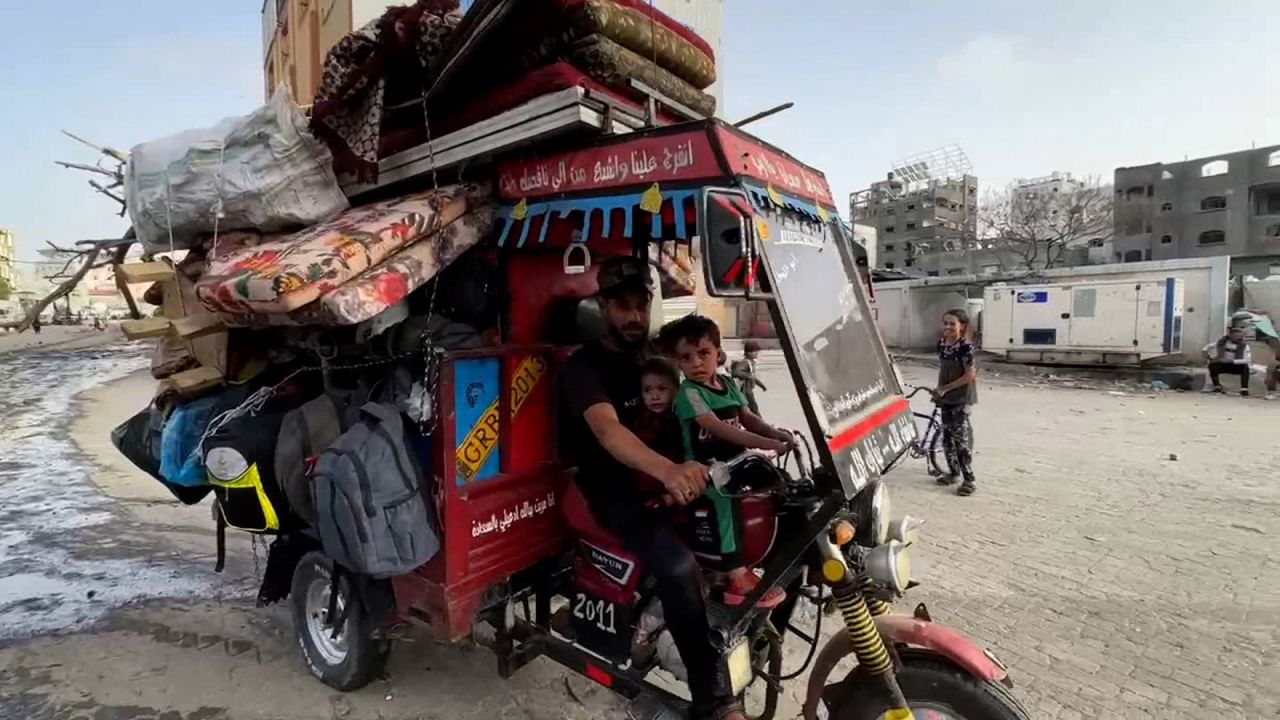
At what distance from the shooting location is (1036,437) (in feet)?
32.8

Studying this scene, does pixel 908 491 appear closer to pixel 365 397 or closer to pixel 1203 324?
pixel 365 397

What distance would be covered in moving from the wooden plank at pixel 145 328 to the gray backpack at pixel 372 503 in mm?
1041

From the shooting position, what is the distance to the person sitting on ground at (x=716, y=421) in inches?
99.4

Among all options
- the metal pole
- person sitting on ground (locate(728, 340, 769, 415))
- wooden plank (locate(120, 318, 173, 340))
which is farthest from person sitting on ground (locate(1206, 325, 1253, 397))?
wooden plank (locate(120, 318, 173, 340))

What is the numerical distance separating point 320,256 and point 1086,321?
63.5 feet

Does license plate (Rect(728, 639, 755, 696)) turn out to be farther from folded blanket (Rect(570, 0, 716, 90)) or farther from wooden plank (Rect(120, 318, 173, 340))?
wooden plank (Rect(120, 318, 173, 340))

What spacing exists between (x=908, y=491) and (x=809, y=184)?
515cm

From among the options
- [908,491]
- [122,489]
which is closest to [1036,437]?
[908,491]

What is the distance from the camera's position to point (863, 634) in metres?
2.18

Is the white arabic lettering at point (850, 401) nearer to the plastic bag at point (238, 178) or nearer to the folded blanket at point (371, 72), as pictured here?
the folded blanket at point (371, 72)

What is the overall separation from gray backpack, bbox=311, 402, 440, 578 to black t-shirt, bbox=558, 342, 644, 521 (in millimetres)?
689

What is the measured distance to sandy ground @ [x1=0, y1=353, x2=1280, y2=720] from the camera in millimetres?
3262

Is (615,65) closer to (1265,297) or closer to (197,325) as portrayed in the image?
(197,325)

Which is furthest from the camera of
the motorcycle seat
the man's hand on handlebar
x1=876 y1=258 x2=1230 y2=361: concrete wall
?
x1=876 y1=258 x2=1230 y2=361: concrete wall
